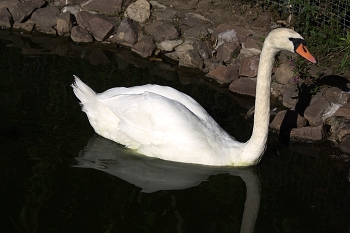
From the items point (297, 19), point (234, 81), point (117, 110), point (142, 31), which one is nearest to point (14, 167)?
point (117, 110)

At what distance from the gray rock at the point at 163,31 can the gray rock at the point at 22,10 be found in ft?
7.56

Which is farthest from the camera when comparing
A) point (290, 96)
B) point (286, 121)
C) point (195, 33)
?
point (195, 33)

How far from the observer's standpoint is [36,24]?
39.3 feet

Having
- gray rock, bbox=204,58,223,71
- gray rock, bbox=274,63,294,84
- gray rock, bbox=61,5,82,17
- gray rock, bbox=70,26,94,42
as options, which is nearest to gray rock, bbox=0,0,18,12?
gray rock, bbox=61,5,82,17

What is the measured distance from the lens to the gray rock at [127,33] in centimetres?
1142

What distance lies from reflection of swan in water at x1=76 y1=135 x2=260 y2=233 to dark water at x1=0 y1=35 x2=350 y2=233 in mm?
12

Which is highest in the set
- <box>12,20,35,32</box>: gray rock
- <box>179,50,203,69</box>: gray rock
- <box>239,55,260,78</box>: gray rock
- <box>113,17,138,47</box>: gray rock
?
<box>239,55,260,78</box>: gray rock

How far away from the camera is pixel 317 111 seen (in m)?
9.06

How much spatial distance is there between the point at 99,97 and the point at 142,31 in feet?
12.2

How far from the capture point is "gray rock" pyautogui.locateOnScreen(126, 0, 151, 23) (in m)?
11.8

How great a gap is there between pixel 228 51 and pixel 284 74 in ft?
3.85

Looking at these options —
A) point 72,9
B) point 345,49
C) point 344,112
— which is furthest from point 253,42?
point 72,9

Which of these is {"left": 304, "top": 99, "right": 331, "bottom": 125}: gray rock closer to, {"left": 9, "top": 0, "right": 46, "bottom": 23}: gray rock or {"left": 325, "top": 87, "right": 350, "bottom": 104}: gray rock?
{"left": 325, "top": 87, "right": 350, "bottom": 104}: gray rock

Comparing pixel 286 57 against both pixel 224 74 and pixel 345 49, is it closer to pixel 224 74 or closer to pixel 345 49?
pixel 345 49
